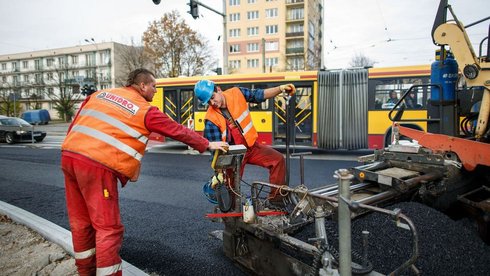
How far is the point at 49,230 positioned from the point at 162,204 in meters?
2.06

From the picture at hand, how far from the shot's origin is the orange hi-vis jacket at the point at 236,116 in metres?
3.71

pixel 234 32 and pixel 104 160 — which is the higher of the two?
pixel 234 32

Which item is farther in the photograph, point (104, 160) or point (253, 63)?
point (253, 63)

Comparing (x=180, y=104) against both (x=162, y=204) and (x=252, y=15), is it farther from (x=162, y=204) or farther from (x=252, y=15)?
(x=252, y=15)

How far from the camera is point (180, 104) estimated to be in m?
14.0

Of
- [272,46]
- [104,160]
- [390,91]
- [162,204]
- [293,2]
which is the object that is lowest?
[162,204]

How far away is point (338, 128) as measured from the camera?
468 inches

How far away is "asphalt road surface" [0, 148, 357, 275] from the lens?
3602 millimetres


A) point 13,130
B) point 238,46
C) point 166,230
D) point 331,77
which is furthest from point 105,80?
point 166,230

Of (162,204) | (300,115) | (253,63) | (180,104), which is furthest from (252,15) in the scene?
(162,204)

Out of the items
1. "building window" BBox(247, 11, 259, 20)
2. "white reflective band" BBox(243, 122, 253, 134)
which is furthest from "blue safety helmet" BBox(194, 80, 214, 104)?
"building window" BBox(247, 11, 259, 20)

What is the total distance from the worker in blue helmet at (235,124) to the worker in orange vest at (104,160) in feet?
2.69

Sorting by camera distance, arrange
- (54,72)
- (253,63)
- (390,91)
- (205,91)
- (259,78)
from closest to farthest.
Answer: (205,91), (390,91), (259,78), (253,63), (54,72)

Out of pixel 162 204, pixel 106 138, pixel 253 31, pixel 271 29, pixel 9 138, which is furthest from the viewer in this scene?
pixel 253 31
